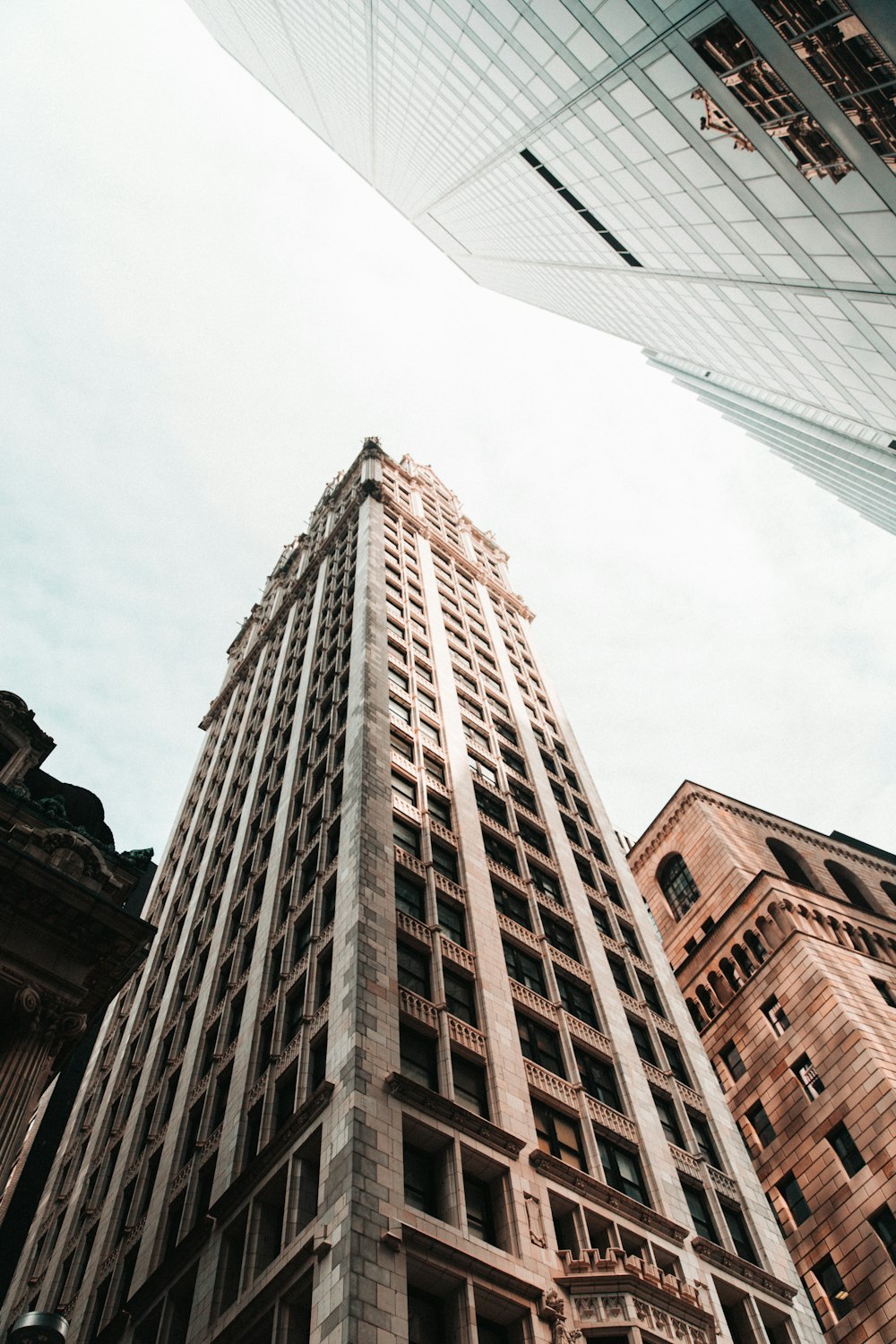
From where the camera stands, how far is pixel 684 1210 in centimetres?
2803

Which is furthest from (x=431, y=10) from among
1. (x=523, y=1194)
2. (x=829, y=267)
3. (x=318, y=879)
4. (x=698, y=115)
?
(x=523, y=1194)

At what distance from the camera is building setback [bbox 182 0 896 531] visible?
2070 centimetres

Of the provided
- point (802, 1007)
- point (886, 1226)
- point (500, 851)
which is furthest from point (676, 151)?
point (802, 1007)

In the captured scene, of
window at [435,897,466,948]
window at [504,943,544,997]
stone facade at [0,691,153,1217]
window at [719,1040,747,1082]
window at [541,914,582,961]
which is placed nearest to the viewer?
stone facade at [0,691,153,1217]

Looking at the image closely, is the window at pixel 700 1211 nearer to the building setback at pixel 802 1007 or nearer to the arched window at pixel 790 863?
the building setback at pixel 802 1007

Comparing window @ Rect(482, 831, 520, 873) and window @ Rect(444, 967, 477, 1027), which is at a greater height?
window @ Rect(482, 831, 520, 873)

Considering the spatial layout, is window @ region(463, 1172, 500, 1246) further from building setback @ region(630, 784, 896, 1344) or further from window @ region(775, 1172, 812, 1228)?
window @ region(775, 1172, 812, 1228)

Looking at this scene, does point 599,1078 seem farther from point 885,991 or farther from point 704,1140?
point 885,991

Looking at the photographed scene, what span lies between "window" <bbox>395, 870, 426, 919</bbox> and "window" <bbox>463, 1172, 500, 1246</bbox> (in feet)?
27.5

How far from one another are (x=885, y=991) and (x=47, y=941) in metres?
43.7

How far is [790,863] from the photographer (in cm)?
6669

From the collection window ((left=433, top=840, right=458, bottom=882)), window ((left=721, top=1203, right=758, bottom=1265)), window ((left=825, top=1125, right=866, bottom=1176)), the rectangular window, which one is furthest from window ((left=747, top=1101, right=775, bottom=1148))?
the rectangular window

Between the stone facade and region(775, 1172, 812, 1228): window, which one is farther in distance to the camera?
region(775, 1172, 812, 1228): window

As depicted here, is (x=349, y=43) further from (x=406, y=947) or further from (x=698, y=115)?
(x=406, y=947)
